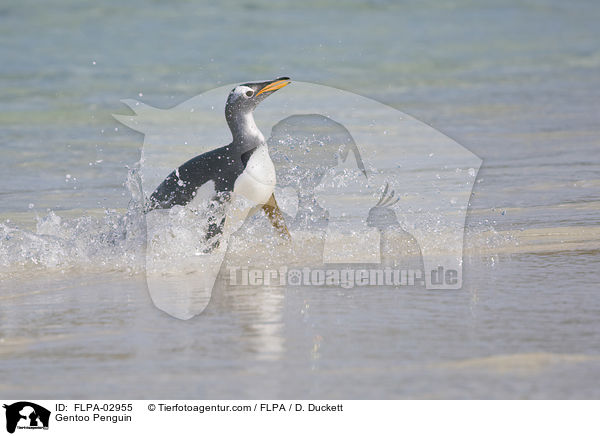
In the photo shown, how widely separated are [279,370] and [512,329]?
0.90 metres

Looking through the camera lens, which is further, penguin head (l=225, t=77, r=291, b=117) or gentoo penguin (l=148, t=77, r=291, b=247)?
penguin head (l=225, t=77, r=291, b=117)

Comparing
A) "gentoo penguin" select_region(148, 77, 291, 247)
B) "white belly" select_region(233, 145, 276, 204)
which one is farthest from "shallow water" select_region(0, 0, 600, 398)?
"white belly" select_region(233, 145, 276, 204)

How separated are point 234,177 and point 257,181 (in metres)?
0.14

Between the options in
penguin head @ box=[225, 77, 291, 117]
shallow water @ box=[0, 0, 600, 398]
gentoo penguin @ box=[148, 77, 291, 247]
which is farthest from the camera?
penguin head @ box=[225, 77, 291, 117]

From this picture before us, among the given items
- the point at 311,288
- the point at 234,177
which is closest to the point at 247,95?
the point at 234,177

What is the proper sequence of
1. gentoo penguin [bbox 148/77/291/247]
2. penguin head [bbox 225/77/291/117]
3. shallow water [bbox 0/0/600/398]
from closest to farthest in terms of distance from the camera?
shallow water [bbox 0/0/600/398], gentoo penguin [bbox 148/77/291/247], penguin head [bbox 225/77/291/117]

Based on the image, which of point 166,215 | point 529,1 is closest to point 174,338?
point 166,215

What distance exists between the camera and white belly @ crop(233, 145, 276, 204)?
548 centimetres

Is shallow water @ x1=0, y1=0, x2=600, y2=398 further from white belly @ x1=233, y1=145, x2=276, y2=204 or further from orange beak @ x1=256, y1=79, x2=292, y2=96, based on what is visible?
orange beak @ x1=256, y1=79, x2=292, y2=96

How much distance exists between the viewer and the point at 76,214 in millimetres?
6027

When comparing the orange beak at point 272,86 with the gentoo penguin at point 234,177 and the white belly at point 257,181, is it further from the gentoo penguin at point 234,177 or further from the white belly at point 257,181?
→ the white belly at point 257,181

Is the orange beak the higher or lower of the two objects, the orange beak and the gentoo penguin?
the higher

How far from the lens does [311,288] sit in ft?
13.9

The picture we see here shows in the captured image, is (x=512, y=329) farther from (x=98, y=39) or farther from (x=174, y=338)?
(x=98, y=39)
